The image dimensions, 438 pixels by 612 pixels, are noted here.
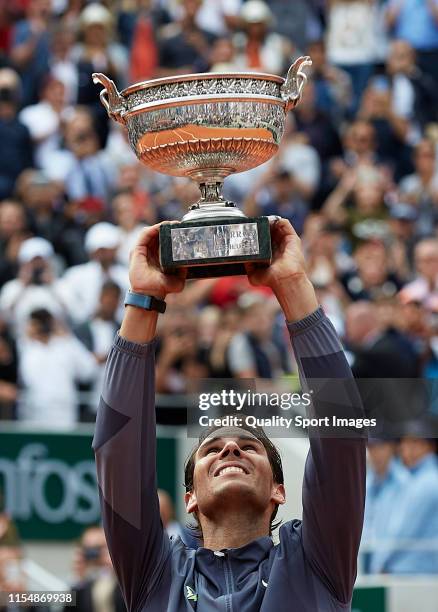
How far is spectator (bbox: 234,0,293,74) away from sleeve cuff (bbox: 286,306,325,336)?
820 centimetres

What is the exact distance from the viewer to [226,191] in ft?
35.0

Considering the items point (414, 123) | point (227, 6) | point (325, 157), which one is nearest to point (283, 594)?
point (325, 157)

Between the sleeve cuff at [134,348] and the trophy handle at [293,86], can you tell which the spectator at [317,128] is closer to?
the trophy handle at [293,86]

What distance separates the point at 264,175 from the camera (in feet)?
35.2

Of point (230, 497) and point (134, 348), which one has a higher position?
point (134, 348)

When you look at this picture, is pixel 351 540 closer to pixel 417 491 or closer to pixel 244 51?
pixel 417 491

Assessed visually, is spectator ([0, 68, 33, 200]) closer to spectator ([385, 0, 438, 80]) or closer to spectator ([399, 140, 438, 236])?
spectator ([399, 140, 438, 236])

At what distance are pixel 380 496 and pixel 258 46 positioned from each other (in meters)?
5.50

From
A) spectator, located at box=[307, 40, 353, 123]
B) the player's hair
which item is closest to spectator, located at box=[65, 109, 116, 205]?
spectator, located at box=[307, 40, 353, 123]

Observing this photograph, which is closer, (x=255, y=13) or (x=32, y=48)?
(x=32, y=48)

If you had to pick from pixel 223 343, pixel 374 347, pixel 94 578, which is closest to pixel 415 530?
pixel 374 347

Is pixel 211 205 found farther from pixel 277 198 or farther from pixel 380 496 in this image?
pixel 277 198

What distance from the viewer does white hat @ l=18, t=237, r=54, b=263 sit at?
31.0ft

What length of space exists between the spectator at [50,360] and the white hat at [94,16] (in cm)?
373
